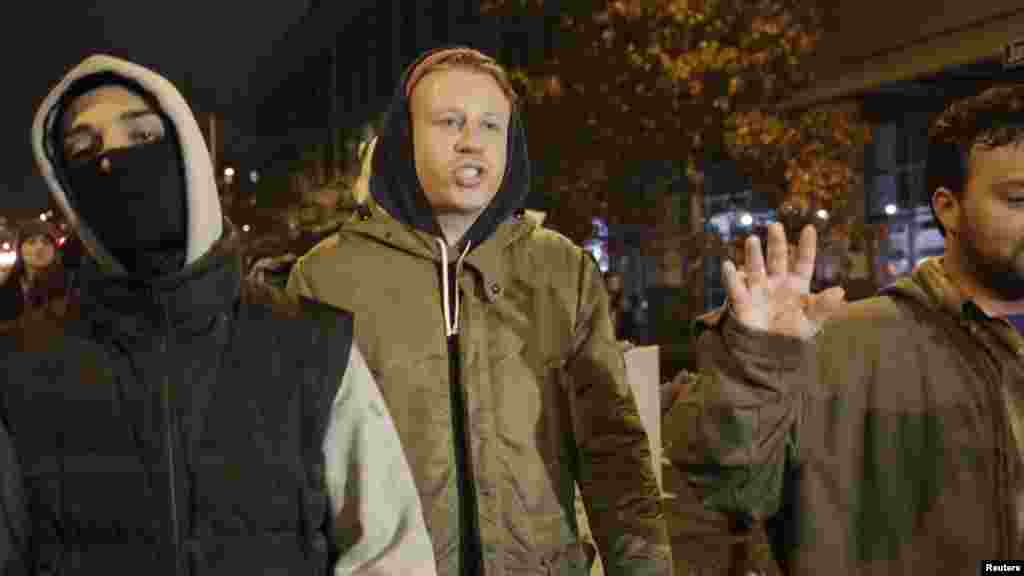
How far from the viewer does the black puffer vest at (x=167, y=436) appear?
2066 mm

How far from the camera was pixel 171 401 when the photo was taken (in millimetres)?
2100

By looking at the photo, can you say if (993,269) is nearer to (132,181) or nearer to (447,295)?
(447,295)

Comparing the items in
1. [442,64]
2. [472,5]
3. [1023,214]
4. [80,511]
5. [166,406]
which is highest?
[472,5]

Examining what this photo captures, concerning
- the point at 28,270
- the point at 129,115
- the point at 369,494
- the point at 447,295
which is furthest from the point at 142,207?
the point at 28,270

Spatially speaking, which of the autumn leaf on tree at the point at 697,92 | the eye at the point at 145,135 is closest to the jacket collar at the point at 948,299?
the eye at the point at 145,135

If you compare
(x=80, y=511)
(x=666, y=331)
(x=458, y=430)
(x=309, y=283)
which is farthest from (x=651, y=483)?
(x=666, y=331)

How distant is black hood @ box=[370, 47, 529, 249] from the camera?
10.3 feet

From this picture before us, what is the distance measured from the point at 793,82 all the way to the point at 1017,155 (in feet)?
45.6

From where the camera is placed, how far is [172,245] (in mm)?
2172

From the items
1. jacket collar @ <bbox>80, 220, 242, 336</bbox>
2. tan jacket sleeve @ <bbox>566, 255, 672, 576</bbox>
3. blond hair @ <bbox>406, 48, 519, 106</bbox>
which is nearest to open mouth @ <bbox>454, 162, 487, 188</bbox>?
blond hair @ <bbox>406, 48, 519, 106</bbox>

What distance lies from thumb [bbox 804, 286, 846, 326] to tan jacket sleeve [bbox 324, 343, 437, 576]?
2.70ft

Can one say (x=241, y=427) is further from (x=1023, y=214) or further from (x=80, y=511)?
(x=1023, y=214)

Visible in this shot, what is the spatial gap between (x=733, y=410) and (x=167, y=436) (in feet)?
3.31

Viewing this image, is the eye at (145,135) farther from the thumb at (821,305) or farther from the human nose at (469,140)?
the thumb at (821,305)
